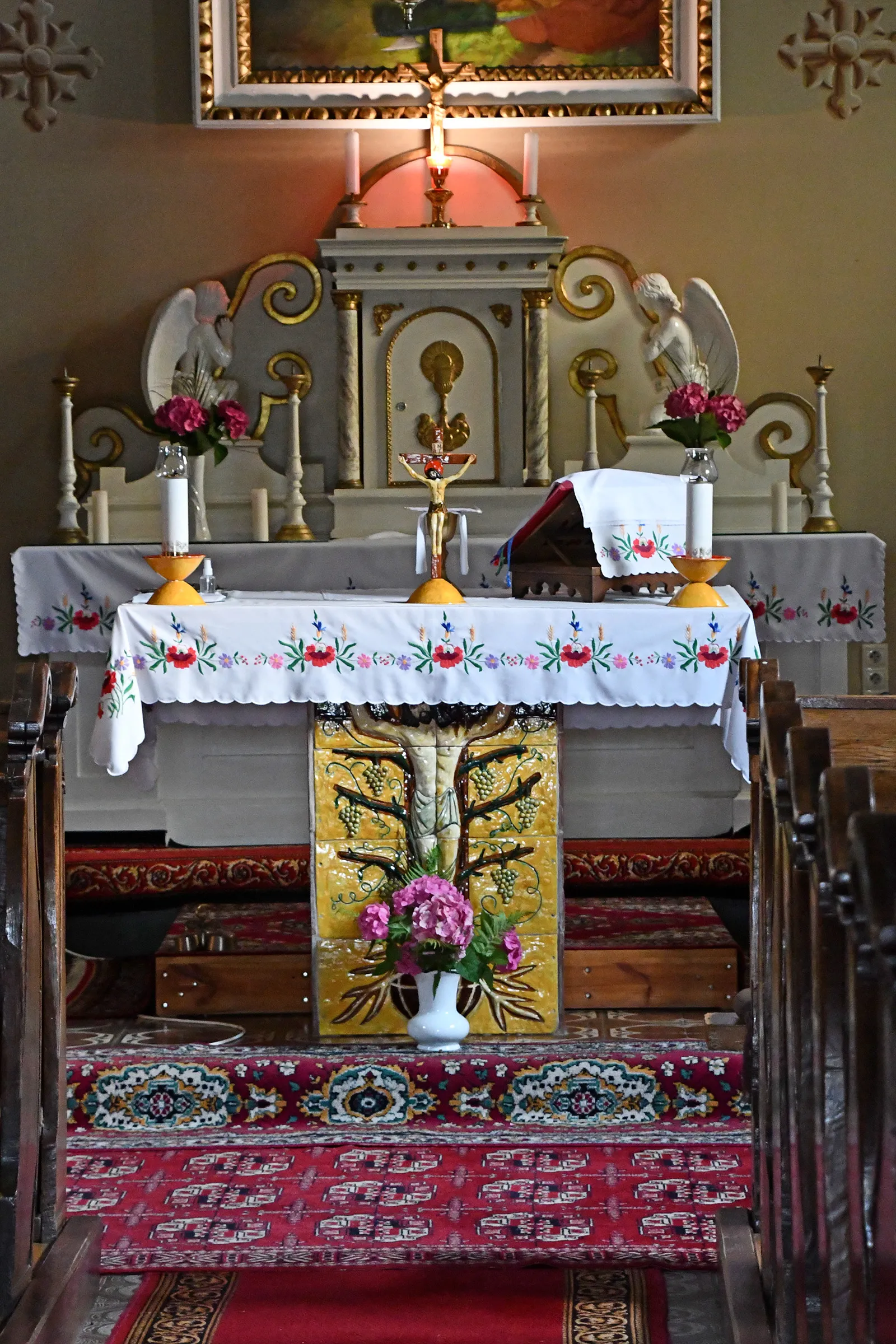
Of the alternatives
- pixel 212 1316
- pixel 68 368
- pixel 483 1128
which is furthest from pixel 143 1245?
pixel 68 368

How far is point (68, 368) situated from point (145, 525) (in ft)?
2.15

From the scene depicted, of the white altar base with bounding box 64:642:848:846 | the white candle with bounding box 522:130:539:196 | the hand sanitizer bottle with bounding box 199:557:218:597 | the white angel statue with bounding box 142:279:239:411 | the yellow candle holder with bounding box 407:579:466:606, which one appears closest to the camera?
the yellow candle holder with bounding box 407:579:466:606

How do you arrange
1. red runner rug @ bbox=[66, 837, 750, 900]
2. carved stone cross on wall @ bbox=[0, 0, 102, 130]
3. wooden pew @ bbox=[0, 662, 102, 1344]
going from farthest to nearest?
1. carved stone cross on wall @ bbox=[0, 0, 102, 130]
2. red runner rug @ bbox=[66, 837, 750, 900]
3. wooden pew @ bbox=[0, 662, 102, 1344]

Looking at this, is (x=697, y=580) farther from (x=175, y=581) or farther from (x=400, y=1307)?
(x=400, y=1307)

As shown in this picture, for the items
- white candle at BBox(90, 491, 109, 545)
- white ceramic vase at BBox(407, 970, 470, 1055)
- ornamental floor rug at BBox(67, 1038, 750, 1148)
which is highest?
white candle at BBox(90, 491, 109, 545)

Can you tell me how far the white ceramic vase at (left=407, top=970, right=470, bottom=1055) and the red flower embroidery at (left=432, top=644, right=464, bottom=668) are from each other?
24.2 inches

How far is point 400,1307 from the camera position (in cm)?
239

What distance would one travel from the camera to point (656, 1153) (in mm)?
2980

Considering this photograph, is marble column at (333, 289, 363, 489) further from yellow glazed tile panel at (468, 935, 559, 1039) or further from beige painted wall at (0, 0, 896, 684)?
yellow glazed tile panel at (468, 935, 559, 1039)

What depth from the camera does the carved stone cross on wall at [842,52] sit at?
213 inches

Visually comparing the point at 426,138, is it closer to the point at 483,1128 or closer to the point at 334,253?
the point at 334,253

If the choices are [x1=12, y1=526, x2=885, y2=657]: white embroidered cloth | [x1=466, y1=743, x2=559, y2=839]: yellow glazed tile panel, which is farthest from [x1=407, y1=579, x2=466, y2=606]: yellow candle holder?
[x1=12, y1=526, x2=885, y2=657]: white embroidered cloth

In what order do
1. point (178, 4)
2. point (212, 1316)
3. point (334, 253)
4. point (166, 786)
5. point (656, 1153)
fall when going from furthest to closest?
point (178, 4) < point (334, 253) < point (166, 786) < point (656, 1153) < point (212, 1316)

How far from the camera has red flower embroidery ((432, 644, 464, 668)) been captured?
10.5ft
